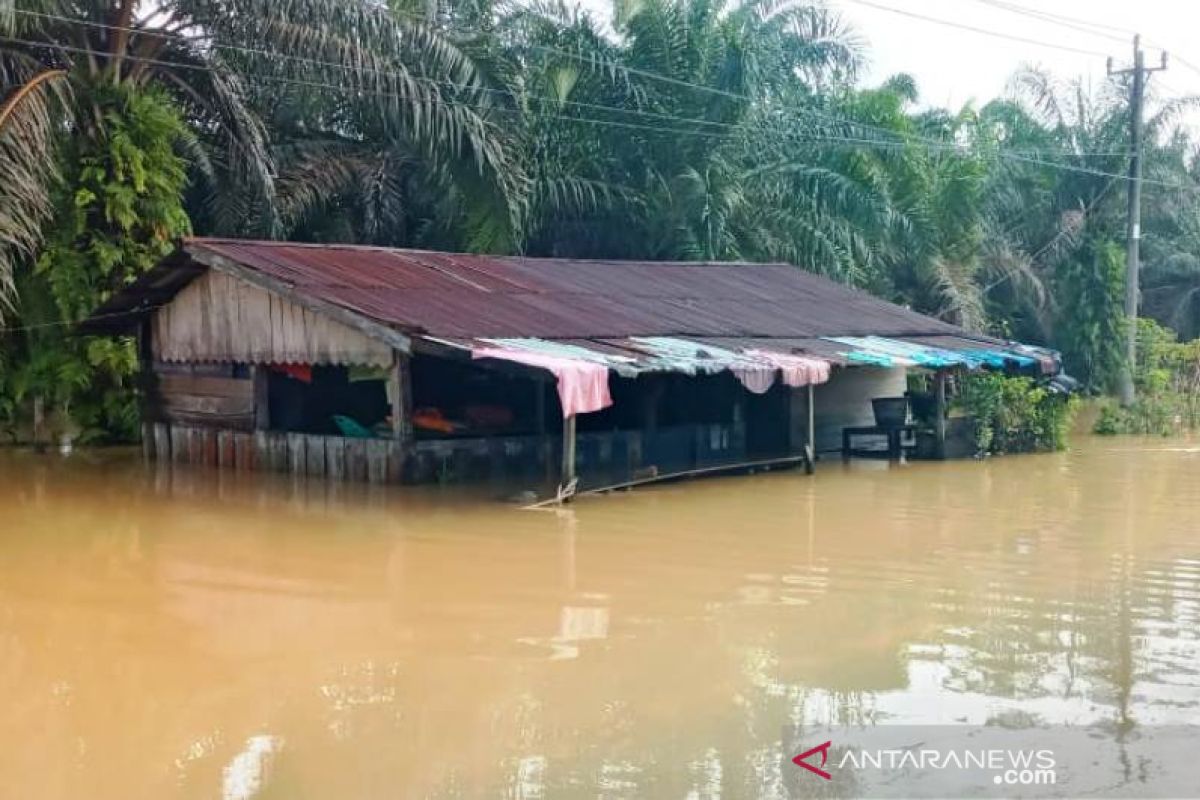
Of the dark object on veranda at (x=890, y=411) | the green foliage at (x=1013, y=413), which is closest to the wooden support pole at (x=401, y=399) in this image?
the dark object on veranda at (x=890, y=411)

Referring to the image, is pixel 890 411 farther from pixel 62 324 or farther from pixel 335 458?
Result: pixel 62 324

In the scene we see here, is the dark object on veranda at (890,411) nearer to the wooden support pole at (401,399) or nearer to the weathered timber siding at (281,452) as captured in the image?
the wooden support pole at (401,399)

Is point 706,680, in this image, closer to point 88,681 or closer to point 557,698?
point 557,698

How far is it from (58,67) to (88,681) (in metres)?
12.3

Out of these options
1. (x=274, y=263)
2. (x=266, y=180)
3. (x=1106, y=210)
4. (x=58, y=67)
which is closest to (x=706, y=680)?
(x=274, y=263)

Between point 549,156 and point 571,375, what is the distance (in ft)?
36.1

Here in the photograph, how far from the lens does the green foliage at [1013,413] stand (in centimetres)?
1891

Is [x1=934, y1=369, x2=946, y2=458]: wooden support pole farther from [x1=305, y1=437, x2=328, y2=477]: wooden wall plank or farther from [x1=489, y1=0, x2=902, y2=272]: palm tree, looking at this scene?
[x1=305, y1=437, x2=328, y2=477]: wooden wall plank

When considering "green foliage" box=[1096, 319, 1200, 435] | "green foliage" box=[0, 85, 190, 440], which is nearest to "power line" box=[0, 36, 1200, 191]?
"green foliage" box=[0, 85, 190, 440]

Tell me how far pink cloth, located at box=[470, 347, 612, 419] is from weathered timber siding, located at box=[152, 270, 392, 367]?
5.14ft

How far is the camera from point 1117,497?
14.5 meters

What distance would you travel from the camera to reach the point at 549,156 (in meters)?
22.3

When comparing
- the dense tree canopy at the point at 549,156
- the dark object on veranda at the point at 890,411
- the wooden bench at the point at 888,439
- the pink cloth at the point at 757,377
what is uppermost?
the dense tree canopy at the point at 549,156

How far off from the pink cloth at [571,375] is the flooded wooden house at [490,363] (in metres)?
0.02
